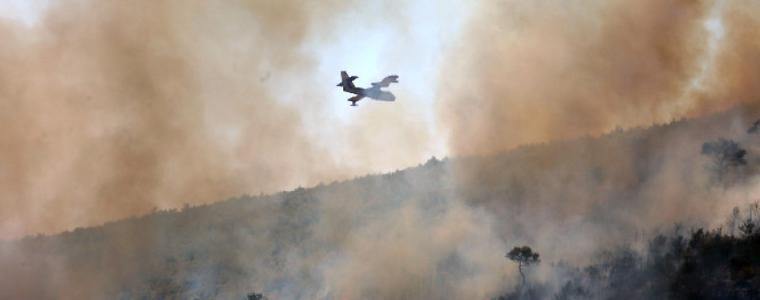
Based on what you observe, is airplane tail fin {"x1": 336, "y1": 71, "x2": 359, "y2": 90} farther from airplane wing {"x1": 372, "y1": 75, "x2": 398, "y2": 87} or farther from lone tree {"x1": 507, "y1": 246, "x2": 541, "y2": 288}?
lone tree {"x1": 507, "y1": 246, "x2": 541, "y2": 288}

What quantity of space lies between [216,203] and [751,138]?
45.7ft

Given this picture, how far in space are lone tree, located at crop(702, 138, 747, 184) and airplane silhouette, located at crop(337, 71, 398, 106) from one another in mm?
8063

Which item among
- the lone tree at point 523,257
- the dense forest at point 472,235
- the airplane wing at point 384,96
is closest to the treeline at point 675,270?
the dense forest at point 472,235

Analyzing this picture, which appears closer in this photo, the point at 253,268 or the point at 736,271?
the point at 736,271

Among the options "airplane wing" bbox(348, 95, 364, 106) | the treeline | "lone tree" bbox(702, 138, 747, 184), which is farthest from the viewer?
"airplane wing" bbox(348, 95, 364, 106)

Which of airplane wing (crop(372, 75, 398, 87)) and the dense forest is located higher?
airplane wing (crop(372, 75, 398, 87))

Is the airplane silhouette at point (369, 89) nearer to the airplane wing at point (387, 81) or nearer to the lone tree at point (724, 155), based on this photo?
A: the airplane wing at point (387, 81)

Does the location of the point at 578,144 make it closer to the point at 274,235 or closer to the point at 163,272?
the point at 274,235

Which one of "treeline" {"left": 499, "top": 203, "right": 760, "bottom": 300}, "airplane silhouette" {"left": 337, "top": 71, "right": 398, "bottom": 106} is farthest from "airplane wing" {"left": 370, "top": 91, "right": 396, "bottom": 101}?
"treeline" {"left": 499, "top": 203, "right": 760, "bottom": 300}

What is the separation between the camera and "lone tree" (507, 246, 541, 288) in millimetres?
22047

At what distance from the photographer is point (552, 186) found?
2412 cm

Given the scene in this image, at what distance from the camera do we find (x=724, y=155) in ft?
75.9

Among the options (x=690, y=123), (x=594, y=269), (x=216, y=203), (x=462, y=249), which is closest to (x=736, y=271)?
(x=594, y=269)

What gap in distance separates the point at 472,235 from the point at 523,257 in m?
1.54
